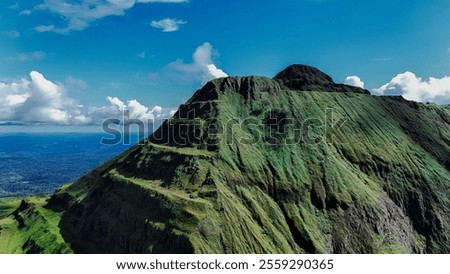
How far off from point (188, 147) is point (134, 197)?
34.7 meters

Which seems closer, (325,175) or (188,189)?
(188,189)

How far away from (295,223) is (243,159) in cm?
3497

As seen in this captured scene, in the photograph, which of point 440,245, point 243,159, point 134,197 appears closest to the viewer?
point 134,197

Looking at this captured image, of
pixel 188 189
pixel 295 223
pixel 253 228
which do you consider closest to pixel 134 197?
pixel 188 189

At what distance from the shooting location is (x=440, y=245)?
635ft

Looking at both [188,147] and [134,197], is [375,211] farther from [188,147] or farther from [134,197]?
[134,197]

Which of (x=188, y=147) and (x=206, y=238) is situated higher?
(x=188, y=147)

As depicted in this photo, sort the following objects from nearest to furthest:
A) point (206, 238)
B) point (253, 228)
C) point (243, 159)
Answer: point (206, 238) → point (253, 228) → point (243, 159)

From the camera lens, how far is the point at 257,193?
561ft

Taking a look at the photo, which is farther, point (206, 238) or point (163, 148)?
point (163, 148)
